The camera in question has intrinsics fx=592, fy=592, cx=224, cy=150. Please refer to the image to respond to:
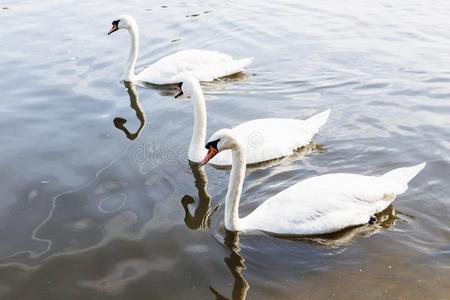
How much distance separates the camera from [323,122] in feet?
30.1

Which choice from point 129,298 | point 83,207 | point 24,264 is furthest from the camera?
point 83,207

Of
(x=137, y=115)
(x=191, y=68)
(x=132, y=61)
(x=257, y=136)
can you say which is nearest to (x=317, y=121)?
(x=257, y=136)

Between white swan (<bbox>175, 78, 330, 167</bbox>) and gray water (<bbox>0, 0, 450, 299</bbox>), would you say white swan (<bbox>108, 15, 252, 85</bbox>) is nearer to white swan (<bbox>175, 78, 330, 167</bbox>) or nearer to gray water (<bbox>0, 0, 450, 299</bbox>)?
gray water (<bbox>0, 0, 450, 299</bbox>)

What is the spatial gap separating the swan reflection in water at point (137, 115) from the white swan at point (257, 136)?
54.7 inches

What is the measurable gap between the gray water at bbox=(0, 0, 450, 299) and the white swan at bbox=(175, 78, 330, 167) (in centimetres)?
19

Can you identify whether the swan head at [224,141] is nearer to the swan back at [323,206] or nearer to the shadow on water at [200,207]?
the swan back at [323,206]

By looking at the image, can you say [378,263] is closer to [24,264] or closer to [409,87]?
[24,264]

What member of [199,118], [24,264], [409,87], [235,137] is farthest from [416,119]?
[24,264]

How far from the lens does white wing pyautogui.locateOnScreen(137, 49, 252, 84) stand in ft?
39.0

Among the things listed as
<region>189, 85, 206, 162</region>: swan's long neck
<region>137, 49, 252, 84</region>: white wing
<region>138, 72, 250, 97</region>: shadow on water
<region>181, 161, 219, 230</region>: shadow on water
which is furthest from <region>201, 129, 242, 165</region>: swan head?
<region>137, 49, 252, 84</region>: white wing

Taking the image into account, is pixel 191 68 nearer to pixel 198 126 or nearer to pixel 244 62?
pixel 244 62

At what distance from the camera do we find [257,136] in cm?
855

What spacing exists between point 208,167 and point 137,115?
8.14ft

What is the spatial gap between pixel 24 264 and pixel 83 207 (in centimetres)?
121
